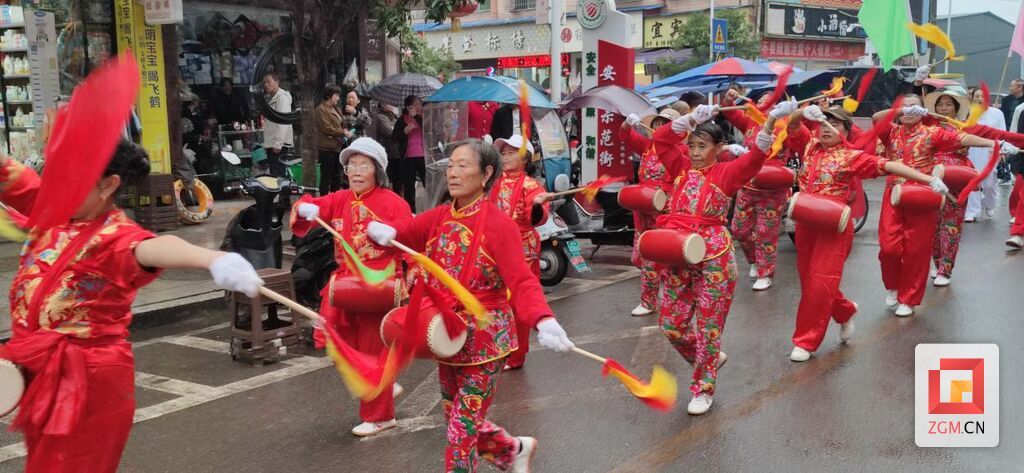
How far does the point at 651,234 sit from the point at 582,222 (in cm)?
521

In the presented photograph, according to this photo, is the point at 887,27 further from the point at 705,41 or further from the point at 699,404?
the point at 705,41

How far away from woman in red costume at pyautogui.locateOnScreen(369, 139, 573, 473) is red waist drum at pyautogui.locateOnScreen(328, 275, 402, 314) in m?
0.75

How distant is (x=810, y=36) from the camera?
42656 mm

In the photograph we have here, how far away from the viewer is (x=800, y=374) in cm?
606

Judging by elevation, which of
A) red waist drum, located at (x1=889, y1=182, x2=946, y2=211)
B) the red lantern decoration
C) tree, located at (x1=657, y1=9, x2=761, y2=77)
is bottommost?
red waist drum, located at (x1=889, y1=182, x2=946, y2=211)

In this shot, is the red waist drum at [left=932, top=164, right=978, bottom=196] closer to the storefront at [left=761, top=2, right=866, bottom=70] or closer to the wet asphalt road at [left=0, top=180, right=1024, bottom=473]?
the wet asphalt road at [left=0, top=180, right=1024, bottom=473]

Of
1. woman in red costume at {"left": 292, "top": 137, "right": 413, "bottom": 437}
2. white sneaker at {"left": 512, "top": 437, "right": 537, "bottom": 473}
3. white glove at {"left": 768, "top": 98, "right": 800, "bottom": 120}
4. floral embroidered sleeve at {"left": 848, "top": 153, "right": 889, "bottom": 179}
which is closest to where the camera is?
white sneaker at {"left": 512, "top": 437, "right": 537, "bottom": 473}

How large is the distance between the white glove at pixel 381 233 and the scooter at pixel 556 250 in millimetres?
4859

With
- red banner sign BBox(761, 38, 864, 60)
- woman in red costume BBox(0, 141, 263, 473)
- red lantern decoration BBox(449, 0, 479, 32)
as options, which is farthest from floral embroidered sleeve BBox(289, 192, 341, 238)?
red banner sign BBox(761, 38, 864, 60)

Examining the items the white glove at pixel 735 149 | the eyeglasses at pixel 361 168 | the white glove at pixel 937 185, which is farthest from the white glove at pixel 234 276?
the white glove at pixel 735 149

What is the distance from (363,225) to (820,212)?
119 inches

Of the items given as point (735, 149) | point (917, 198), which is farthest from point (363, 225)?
point (917, 198)

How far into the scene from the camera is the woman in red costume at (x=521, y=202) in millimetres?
6066

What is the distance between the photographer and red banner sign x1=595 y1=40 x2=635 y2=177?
12125mm
